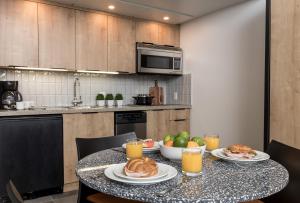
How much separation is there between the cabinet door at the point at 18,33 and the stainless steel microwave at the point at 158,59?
56.5 inches

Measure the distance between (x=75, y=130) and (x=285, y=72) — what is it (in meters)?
2.27

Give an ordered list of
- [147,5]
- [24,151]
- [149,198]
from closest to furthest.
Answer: [149,198] < [24,151] < [147,5]

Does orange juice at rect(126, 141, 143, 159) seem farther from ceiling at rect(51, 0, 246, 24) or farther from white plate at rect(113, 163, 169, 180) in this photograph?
ceiling at rect(51, 0, 246, 24)

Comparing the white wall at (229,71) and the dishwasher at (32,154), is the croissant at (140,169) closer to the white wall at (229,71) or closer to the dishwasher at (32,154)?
the dishwasher at (32,154)

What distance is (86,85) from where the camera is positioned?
3.91 meters

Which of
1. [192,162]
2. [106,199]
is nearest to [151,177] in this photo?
[192,162]

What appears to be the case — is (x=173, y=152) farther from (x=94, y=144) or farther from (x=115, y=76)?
(x=115, y=76)

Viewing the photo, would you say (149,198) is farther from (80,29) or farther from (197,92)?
(197,92)

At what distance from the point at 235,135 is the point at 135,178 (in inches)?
110

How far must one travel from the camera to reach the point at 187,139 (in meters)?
1.35

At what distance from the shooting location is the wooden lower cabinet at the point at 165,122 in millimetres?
3832

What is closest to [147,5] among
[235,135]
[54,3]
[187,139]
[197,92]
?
[54,3]

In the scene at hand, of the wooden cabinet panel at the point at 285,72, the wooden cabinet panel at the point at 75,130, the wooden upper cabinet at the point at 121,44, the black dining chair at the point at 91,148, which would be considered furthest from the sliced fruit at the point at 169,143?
the wooden upper cabinet at the point at 121,44

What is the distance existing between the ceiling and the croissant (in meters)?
2.71
